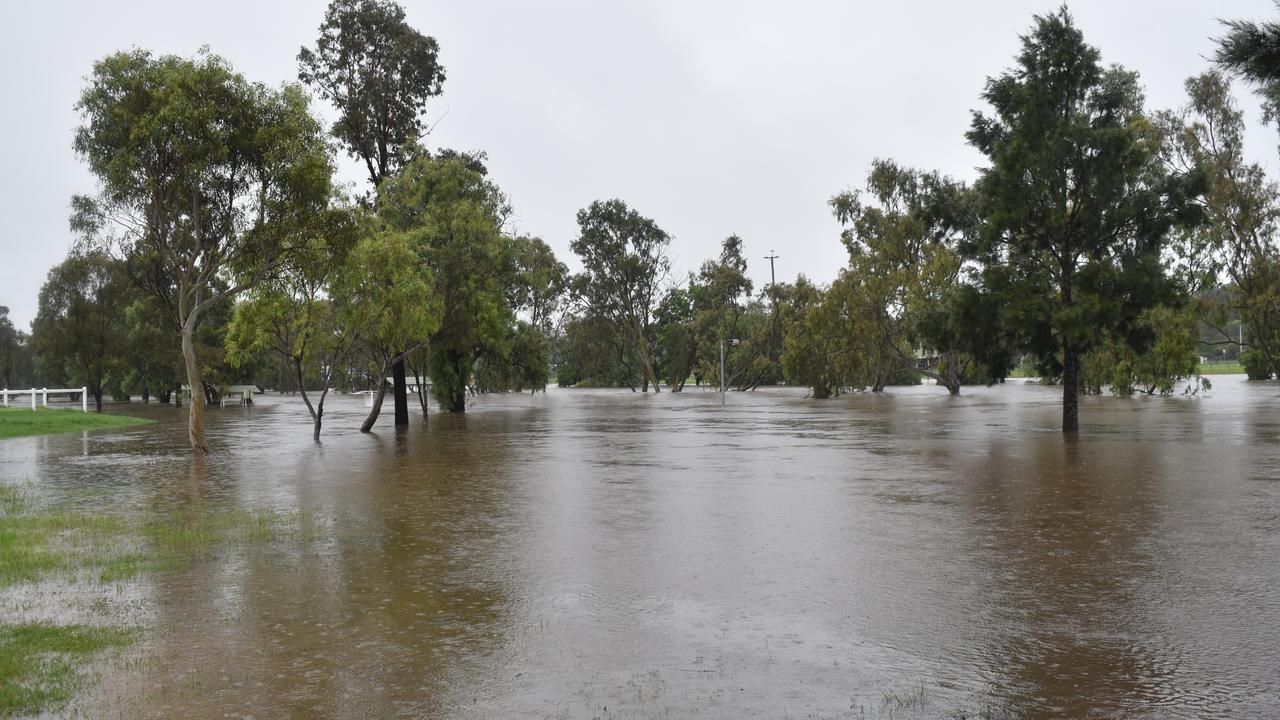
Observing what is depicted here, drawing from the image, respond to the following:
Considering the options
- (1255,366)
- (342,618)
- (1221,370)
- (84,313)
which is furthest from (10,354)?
(1221,370)

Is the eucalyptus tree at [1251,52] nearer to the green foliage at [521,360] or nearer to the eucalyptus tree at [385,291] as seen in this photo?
→ the eucalyptus tree at [385,291]

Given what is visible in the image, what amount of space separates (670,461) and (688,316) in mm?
77077

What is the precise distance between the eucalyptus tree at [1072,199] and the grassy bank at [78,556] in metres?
19.5

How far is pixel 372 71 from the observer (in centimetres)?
3372

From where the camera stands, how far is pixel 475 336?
34.0 m

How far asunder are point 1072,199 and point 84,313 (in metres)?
47.4

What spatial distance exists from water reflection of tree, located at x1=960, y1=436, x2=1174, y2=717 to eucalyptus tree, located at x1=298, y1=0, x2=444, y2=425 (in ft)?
79.6

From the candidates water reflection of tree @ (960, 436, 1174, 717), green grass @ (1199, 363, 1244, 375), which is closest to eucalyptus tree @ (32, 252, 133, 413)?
water reflection of tree @ (960, 436, 1174, 717)

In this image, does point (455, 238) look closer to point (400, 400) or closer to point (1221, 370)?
point (400, 400)

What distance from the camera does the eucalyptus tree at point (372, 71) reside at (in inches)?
1320

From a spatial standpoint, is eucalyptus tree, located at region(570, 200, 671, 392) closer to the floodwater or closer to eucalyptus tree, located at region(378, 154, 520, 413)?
eucalyptus tree, located at region(378, 154, 520, 413)

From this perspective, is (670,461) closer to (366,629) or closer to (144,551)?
(144,551)

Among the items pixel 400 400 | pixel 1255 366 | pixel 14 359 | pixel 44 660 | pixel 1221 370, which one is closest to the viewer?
pixel 44 660

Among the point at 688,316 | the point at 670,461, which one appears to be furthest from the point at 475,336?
the point at 688,316
